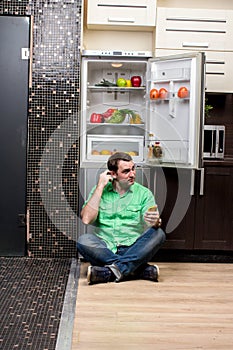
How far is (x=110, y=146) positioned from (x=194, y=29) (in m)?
1.12

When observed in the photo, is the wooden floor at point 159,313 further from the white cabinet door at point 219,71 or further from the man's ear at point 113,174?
the white cabinet door at point 219,71

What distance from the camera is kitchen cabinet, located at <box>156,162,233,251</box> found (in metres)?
4.16

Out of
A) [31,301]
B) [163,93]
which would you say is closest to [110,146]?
[163,93]

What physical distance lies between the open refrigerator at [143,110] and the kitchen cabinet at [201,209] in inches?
8.6

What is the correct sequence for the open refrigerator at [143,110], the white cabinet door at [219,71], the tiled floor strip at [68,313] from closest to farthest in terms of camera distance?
the tiled floor strip at [68,313], the open refrigerator at [143,110], the white cabinet door at [219,71]

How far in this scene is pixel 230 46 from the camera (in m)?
4.37

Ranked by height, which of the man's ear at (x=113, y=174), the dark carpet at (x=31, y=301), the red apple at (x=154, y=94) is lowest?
the dark carpet at (x=31, y=301)

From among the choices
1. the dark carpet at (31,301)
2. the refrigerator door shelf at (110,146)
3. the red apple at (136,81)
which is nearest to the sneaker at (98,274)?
the dark carpet at (31,301)

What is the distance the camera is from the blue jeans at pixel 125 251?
11.8 ft

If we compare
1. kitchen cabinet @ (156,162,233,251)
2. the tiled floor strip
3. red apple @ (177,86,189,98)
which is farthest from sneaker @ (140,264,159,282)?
red apple @ (177,86,189,98)

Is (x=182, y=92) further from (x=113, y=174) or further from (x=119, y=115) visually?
(x=113, y=174)

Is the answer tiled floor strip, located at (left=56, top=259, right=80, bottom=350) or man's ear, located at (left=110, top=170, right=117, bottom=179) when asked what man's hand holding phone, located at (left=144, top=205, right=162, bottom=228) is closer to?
man's ear, located at (left=110, top=170, right=117, bottom=179)

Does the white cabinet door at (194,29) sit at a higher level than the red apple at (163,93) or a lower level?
higher

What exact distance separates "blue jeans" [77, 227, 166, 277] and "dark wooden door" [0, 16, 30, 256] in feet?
2.42
